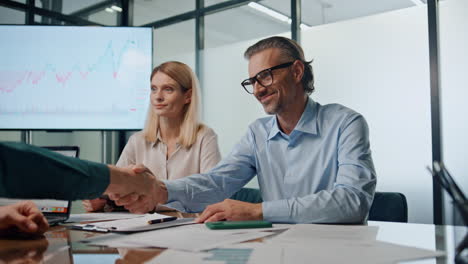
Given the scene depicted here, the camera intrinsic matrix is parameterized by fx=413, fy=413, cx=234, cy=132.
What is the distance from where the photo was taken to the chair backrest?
1.57 metres

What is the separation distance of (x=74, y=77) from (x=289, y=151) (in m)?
2.40

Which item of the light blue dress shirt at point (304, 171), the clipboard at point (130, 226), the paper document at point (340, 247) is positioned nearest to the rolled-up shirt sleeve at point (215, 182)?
the light blue dress shirt at point (304, 171)

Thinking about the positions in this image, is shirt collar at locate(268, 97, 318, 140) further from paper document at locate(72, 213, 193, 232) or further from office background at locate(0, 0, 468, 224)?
office background at locate(0, 0, 468, 224)

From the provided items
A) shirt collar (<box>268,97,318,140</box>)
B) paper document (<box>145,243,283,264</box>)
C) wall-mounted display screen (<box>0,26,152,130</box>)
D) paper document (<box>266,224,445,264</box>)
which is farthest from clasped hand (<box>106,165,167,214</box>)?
wall-mounted display screen (<box>0,26,152,130</box>)

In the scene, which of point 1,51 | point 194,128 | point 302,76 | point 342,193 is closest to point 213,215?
point 342,193

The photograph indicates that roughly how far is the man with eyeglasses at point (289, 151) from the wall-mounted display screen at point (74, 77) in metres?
1.94

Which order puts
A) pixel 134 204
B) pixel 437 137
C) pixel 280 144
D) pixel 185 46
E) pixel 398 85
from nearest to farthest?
pixel 134 204
pixel 280 144
pixel 437 137
pixel 398 85
pixel 185 46

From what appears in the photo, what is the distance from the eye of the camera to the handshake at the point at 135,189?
0.98 m

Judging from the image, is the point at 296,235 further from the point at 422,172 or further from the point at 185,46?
the point at 185,46

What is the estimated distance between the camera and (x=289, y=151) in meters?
1.72

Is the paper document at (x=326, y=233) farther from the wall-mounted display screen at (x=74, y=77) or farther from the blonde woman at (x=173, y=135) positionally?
the wall-mounted display screen at (x=74, y=77)

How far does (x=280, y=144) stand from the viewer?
5.77ft

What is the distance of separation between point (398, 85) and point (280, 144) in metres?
2.05

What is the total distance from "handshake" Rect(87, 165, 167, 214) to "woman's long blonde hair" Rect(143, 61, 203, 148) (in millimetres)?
961
